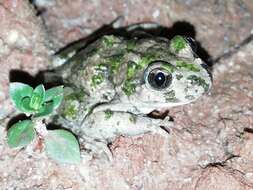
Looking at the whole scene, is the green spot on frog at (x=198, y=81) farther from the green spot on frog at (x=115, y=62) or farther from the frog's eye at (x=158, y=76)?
the green spot on frog at (x=115, y=62)

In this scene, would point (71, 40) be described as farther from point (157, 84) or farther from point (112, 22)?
point (157, 84)

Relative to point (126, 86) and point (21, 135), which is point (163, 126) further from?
point (21, 135)

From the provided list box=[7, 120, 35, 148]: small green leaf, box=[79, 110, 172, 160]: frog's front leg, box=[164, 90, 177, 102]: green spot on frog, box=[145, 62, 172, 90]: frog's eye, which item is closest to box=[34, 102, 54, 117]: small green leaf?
box=[7, 120, 35, 148]: small green leaf

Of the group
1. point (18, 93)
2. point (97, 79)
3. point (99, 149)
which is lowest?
→ point (99, 149)

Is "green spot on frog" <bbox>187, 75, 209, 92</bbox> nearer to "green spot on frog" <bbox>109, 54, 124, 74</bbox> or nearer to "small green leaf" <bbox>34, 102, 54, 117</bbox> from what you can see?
"green spot on frog" <bbox>109, 54, 124, 74</bbox>

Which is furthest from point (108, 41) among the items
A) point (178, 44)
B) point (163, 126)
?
point (163, 126)

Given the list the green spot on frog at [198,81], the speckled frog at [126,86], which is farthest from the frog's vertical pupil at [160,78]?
the green spot on frog at [198,81]

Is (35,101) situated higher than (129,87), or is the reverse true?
(35,101)
